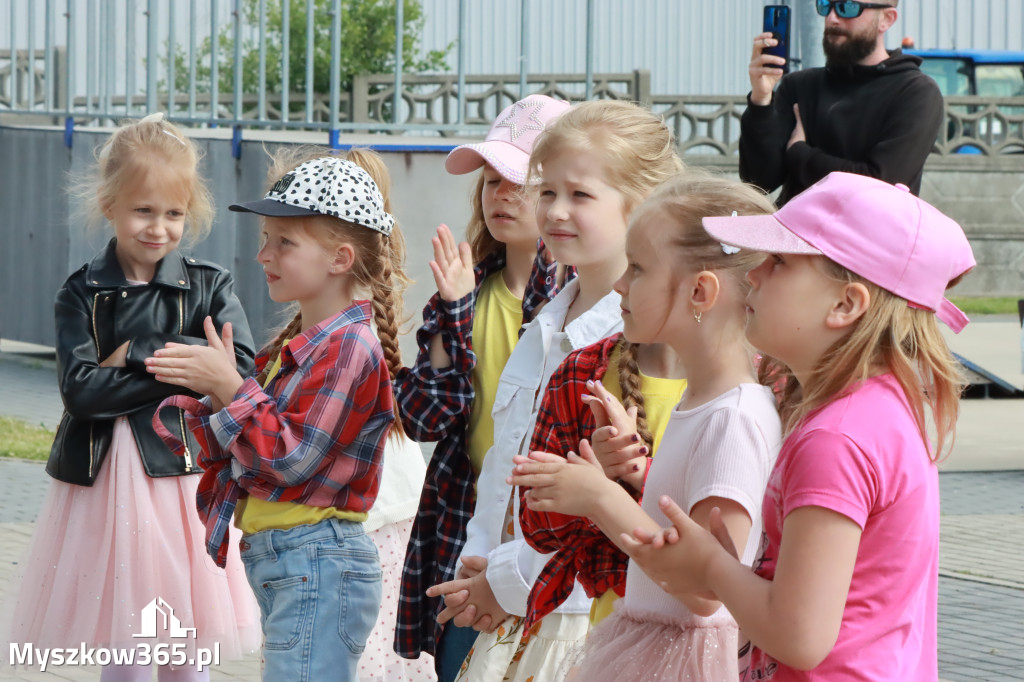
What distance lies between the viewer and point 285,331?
383 centimetres

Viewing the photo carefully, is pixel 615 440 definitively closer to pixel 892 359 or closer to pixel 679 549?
pixel 679 549

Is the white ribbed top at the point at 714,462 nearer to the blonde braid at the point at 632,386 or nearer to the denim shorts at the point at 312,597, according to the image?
the blonde braid at the point at 632,386

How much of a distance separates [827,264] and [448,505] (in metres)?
1.57

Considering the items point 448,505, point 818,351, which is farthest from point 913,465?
point 448,505

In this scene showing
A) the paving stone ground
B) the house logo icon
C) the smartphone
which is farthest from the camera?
the smartphone

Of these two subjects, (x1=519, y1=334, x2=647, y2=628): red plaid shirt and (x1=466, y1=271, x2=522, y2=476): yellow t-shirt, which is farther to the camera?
(x1=466, y1=271, x2=522, y2=476): yellow t-shirt

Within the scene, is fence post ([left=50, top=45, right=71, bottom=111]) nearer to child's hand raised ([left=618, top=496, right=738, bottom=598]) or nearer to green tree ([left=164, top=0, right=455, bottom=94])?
green tree ([left=164, top=0, right=455, bottom=94])

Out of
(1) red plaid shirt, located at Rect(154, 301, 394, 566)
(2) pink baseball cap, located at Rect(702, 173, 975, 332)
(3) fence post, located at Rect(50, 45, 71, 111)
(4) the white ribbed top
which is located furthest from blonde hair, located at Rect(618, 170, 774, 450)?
(3) fence post, located at Rect(50, 45, 71, 111)

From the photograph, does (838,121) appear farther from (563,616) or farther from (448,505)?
(563,616)

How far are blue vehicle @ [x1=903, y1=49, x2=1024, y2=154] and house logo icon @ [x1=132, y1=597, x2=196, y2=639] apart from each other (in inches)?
668

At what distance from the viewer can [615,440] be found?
8.38ft

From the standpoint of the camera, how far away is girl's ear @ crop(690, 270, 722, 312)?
99.7 inches

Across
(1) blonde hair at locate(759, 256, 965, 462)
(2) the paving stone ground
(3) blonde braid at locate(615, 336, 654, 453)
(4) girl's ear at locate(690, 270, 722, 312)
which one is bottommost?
(2) the paving stone ground

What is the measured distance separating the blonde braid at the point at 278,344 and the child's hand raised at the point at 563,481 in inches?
58.0
